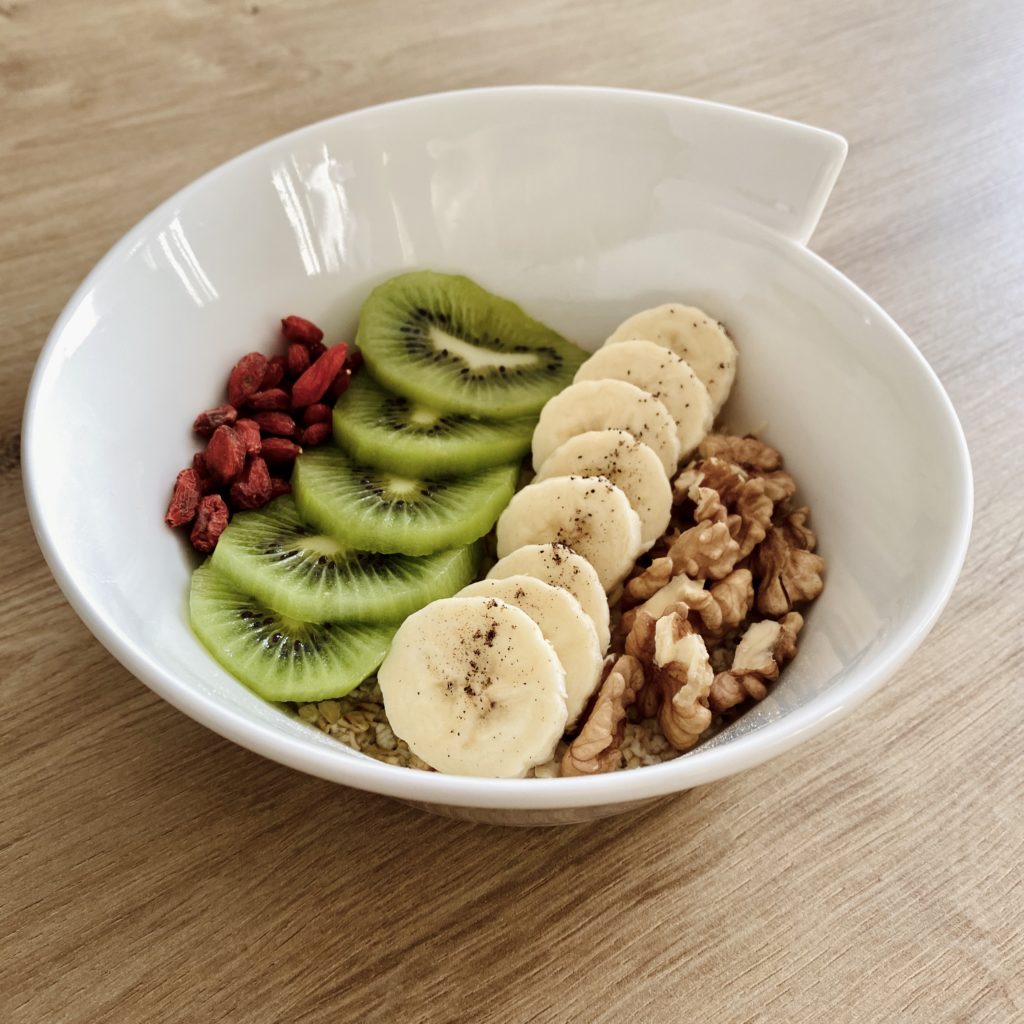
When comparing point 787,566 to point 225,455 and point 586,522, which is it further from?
point 225,455

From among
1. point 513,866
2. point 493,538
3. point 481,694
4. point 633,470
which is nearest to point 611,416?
point 633,470

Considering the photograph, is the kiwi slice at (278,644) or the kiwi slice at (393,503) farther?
the kiwi slice at (393,503)

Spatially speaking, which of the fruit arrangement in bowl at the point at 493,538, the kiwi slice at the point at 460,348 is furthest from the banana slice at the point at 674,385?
the kiwi slice at the point at 460,348

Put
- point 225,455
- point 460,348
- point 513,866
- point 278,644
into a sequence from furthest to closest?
1. point 460,348
2. point 225,455
3. point 278,644
4. point 513,866

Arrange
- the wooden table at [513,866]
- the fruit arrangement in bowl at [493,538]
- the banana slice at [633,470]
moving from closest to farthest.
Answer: the wooden table at [513,866] → the fruit arrangement in bowl at [493,538] → the banana slice at [633,470]

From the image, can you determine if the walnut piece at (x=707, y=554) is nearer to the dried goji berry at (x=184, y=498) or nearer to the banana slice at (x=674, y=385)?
the banana slice at (x=674, y=385)

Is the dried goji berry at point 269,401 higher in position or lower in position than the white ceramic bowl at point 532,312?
lower

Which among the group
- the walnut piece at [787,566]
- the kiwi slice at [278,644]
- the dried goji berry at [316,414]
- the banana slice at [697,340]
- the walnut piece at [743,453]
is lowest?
the kiwi slice at [278,644]

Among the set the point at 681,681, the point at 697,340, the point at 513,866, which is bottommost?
the point at 513,866

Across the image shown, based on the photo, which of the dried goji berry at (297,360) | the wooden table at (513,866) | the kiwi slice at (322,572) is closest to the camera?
the wooden table at (513,866)
